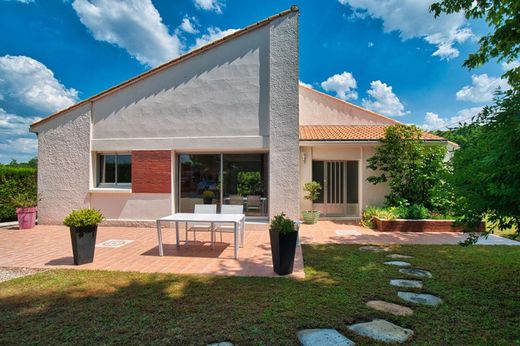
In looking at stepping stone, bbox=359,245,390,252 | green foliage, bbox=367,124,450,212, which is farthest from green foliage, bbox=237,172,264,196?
green foliage, bbox=367,124,450,212

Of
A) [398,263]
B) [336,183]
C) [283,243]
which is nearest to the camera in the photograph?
[283,243]

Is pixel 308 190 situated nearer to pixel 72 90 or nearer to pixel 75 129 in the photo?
pixel 75 129

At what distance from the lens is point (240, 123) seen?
36.3ft

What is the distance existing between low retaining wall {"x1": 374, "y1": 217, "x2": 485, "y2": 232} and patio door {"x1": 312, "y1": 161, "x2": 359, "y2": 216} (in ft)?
11.4

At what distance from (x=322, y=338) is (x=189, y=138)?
950cm

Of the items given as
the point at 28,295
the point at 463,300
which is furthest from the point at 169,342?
Answer: the point at 463,300

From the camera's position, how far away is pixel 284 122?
10711mm

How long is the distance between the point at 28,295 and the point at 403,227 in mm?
11675

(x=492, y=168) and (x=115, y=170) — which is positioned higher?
(x=115, y=170)

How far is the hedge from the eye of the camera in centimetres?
1295

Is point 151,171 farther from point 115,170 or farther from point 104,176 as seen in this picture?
point 104,176

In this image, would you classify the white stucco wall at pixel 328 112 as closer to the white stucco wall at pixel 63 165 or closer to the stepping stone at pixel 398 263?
the white stucco wall at pixel 63 165

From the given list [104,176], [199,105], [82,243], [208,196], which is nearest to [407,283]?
[82,243]

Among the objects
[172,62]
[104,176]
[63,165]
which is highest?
[172,62]
